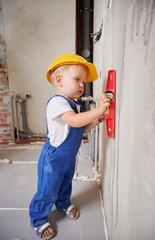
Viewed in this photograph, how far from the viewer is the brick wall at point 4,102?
2.50 meters

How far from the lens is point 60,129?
864 mm

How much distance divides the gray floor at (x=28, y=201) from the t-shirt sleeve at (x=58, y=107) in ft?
2.50

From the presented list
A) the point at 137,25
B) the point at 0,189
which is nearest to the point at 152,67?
the point at 137,25

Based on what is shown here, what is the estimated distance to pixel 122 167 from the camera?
57 centimetres

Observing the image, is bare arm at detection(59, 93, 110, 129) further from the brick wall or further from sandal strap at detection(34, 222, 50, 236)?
the brick wall

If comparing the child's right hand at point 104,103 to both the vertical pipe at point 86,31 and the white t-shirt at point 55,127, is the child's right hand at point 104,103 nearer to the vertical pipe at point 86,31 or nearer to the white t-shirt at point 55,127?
the white t-shirt at point 55,127

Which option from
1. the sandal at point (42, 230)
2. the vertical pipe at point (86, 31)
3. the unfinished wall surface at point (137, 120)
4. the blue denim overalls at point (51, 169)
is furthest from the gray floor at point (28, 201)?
the vertical pipe at point (86, 31)

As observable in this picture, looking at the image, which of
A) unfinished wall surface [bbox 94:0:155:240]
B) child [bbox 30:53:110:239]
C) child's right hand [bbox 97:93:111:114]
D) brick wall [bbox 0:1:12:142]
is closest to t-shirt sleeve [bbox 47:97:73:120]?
child [bbox 30:53:110:239]

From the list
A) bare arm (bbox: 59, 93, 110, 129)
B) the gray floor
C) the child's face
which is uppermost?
the child's face

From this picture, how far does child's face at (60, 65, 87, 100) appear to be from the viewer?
810mm

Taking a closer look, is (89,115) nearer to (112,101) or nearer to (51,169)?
(112,101)

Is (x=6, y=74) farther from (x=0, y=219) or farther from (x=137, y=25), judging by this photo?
(x=137, y=25)

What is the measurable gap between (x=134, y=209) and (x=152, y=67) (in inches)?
19.1

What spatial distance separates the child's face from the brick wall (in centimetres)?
210
